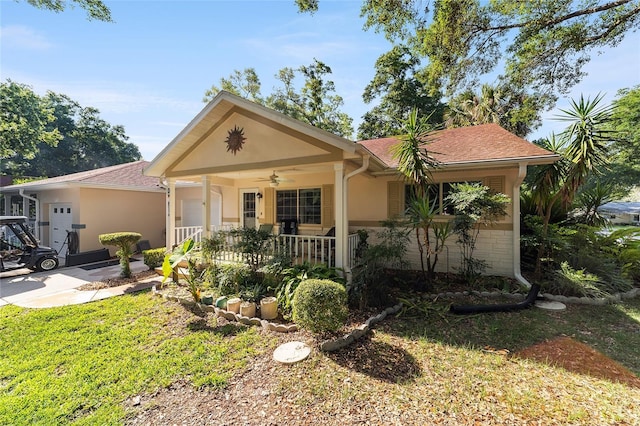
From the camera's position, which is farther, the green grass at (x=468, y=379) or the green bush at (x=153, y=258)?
the green bush at (x=153, y=258)

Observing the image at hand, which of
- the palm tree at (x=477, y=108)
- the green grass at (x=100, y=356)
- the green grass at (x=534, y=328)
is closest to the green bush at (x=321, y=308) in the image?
the green grass at (x=100, y=356)

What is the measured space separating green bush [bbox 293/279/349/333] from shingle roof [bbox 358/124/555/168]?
4.11 metres

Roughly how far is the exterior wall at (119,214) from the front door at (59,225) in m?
1.00

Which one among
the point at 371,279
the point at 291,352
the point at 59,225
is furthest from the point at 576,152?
the point at 59,225

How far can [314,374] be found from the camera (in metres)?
3.60

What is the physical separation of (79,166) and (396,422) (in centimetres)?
4800

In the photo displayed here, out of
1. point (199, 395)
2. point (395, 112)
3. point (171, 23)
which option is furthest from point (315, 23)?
point (395, 112)

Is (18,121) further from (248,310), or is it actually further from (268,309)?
(268,309)

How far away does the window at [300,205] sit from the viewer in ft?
32.2

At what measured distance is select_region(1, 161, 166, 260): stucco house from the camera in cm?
1088

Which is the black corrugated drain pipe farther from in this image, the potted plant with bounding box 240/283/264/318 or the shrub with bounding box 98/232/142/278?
the shrub with bounding box 98/232/142/278

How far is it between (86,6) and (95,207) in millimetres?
7712

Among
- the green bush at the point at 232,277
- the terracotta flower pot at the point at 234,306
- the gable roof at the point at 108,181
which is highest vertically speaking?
the gable roof at the point at 108,181

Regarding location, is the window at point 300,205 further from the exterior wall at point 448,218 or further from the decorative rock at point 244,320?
the decorative rock at point 244,320
